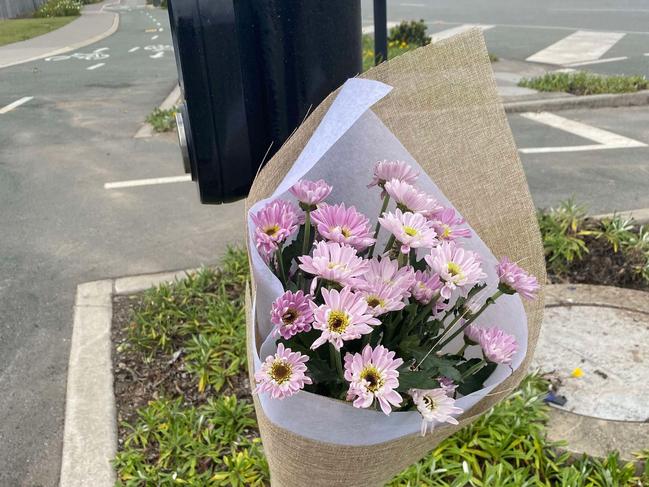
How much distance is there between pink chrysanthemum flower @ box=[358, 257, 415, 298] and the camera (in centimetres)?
94

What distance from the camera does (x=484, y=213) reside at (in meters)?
1.17

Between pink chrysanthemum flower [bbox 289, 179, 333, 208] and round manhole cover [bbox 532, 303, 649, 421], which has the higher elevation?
pink chrysanthemum flower [bbox 289, 179, 333, 208]

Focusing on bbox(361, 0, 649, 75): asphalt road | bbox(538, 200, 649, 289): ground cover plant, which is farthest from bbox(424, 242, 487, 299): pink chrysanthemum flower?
bbox(361, 0, 649, 75): asphalt road

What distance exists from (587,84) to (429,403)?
8.28 meters

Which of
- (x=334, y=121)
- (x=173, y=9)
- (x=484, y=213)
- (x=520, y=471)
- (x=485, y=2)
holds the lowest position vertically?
(x=485, y=2)

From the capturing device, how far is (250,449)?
2383 mm

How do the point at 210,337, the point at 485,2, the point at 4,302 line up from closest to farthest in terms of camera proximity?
the point at 210,337
the point at 4,302
the point at 485,2

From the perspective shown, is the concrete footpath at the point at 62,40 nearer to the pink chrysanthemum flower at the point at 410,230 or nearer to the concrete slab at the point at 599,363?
the concrete slab at the point at 599,363

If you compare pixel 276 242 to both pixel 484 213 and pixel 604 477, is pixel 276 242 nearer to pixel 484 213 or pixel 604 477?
pixel 484 213

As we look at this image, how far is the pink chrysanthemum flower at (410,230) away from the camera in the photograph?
949 millimetres

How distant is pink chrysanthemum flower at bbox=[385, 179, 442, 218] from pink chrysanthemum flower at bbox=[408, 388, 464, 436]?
289mm

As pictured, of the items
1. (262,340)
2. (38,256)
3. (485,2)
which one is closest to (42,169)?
(38,256)

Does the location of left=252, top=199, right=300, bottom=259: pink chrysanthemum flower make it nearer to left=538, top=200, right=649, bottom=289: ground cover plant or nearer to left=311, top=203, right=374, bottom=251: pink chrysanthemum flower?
left=311, top=203, right=374, bottom=251: pink chrysanthemum flower

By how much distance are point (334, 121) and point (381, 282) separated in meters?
0.25
